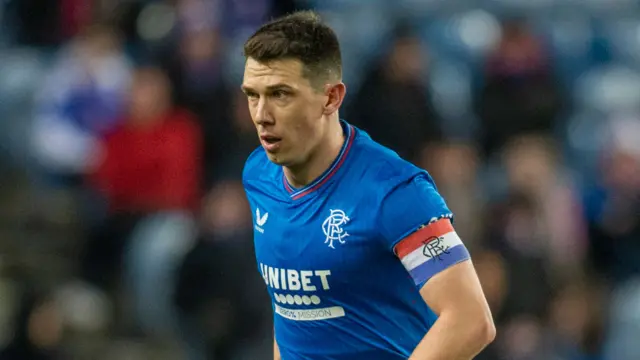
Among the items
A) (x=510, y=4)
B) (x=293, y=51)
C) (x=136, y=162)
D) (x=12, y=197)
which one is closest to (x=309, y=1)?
(x=510, y=4)

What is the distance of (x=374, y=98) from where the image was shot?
8727 millimetres

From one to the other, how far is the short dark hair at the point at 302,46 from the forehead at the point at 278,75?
2 cm

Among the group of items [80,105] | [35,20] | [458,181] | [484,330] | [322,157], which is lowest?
[458,181]

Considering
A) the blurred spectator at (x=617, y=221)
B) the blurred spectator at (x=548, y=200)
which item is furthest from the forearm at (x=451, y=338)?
the blurred spectator at (x=617, y=221)

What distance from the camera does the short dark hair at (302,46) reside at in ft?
13.4

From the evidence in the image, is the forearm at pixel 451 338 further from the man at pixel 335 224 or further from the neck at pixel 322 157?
the neck at pixel 322 157

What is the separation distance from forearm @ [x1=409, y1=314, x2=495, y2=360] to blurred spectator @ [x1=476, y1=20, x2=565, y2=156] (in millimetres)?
5674

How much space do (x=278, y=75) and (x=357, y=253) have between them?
67cm

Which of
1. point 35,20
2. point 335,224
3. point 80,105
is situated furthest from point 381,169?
point 35,20

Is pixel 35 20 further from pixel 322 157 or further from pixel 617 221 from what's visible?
pixel 322 157

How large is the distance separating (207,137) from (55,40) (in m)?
2.51

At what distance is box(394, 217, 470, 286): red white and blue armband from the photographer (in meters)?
3.82

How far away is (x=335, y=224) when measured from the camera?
4.08 metres

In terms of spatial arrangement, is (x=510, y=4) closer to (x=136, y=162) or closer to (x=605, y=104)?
(x=605, y=104)
